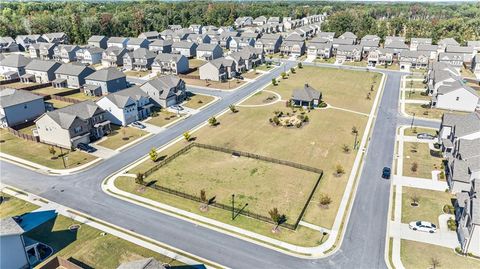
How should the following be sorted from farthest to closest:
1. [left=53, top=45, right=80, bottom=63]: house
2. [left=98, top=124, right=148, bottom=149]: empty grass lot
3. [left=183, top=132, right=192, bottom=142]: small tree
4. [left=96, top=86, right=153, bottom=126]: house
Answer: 1. [left=53, top=45, right=80, bottom=63]: house
2. [left=96, top=86, right=153, bottom=126]: house
3. [left=183, top=132, right=192, bottom=142]: small tree
4. [left=98, top=124, right=148, bottom=149]: empty grass lot

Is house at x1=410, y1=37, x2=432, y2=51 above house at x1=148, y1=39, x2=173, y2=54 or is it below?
below

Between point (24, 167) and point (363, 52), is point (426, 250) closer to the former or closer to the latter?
point (24, 167)

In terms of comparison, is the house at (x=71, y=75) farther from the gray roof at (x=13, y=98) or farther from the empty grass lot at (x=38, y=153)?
the empty grass lot at (x=38, y=153)

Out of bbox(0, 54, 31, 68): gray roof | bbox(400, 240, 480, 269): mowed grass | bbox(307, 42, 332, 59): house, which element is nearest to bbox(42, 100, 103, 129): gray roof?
bbox(0, 54, 31, 68): gray roof

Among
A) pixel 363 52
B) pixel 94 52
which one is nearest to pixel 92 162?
pixel 94 52

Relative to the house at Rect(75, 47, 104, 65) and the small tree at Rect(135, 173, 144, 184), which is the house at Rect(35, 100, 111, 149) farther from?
the house at Rect(75, 47, 104, 65)

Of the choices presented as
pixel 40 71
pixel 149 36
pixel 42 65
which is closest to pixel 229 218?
pixel 40 71

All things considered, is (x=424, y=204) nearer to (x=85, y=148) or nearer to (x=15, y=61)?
(x=85, y=148)
